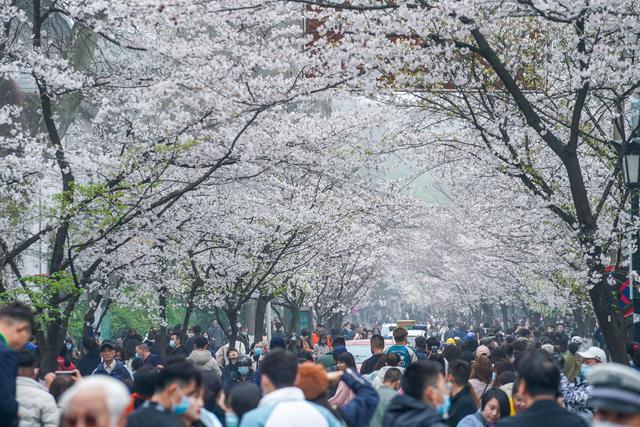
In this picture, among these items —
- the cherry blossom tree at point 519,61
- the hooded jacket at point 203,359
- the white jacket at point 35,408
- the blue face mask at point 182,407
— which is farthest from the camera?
the hooded jacket at point 203,359

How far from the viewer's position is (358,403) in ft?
27.5

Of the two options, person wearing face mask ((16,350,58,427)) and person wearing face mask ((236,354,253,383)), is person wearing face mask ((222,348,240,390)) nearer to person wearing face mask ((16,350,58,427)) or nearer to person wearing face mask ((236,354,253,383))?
person wearing face mask ((236,354,253,383))

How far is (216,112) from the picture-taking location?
50.6ft

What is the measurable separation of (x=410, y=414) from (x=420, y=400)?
24 cm

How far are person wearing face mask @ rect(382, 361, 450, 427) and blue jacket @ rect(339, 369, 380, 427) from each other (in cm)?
164

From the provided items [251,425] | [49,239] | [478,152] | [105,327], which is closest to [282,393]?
[251,425]

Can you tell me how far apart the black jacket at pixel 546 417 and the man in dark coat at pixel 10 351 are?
3570 millimetres

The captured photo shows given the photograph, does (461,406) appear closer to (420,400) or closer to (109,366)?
(420,400)

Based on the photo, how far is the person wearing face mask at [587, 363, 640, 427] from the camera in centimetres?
483

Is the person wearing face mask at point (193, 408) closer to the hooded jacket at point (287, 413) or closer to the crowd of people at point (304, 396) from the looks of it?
the crowd of people at point (304, 396)

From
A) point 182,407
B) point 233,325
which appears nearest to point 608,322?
point 182,407

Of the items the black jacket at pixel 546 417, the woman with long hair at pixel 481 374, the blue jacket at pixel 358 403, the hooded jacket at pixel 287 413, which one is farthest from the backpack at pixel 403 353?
the black jacket at pixel 546 417

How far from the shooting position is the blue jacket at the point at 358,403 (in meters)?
8.32

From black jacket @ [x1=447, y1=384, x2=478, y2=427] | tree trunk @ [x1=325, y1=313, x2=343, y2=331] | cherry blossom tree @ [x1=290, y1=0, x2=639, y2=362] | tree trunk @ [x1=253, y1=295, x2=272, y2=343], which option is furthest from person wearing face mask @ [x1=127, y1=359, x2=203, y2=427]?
tree trunk @ [x1=325, y1=313, x2=343, y2=331]
